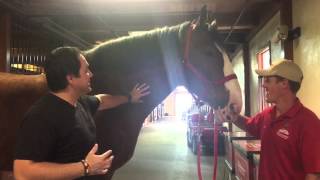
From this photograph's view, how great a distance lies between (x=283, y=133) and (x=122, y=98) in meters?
0.94

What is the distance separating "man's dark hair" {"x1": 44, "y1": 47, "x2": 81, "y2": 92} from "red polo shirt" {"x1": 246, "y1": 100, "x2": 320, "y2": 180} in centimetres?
124

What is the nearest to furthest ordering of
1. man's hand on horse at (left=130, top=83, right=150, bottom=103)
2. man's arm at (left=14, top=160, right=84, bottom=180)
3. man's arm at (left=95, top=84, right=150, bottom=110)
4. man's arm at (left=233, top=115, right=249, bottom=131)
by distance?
man's arm at (left=14, top=160, right=84, bottom=180) → man's arm at (left=95, top=84, right=150, bottom=110) → man's hand on horse at (left=130, top=83, right=150, bottom=103) → man's arm at (left=233, top=115, right=249, bottom=131)

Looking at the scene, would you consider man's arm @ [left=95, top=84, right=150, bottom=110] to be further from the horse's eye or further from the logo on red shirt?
the logo on red shirt

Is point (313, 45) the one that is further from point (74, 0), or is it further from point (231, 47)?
point (231, 47)

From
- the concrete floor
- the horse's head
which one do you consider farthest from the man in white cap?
the concrete floor

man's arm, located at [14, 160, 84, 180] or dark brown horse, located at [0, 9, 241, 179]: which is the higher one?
dark brown horse, located at [0, 9, 241, 179]

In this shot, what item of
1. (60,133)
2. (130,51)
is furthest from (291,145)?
(60,133)

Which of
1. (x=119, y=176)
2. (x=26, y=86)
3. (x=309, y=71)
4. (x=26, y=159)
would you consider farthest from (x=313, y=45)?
(x=119, y=176)

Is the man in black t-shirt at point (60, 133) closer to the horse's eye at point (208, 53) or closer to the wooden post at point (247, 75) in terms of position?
the horse's eye at point (208, 53)

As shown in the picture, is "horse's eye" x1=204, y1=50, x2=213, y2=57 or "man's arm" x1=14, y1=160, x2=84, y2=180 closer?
"man's arm" x1=14, y1=160, x2=84, y2=180

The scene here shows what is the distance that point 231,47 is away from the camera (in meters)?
10.1

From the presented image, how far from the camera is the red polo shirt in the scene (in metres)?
2.02

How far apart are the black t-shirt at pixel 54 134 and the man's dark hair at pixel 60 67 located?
6 cm

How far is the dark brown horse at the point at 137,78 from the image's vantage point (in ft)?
7.15
